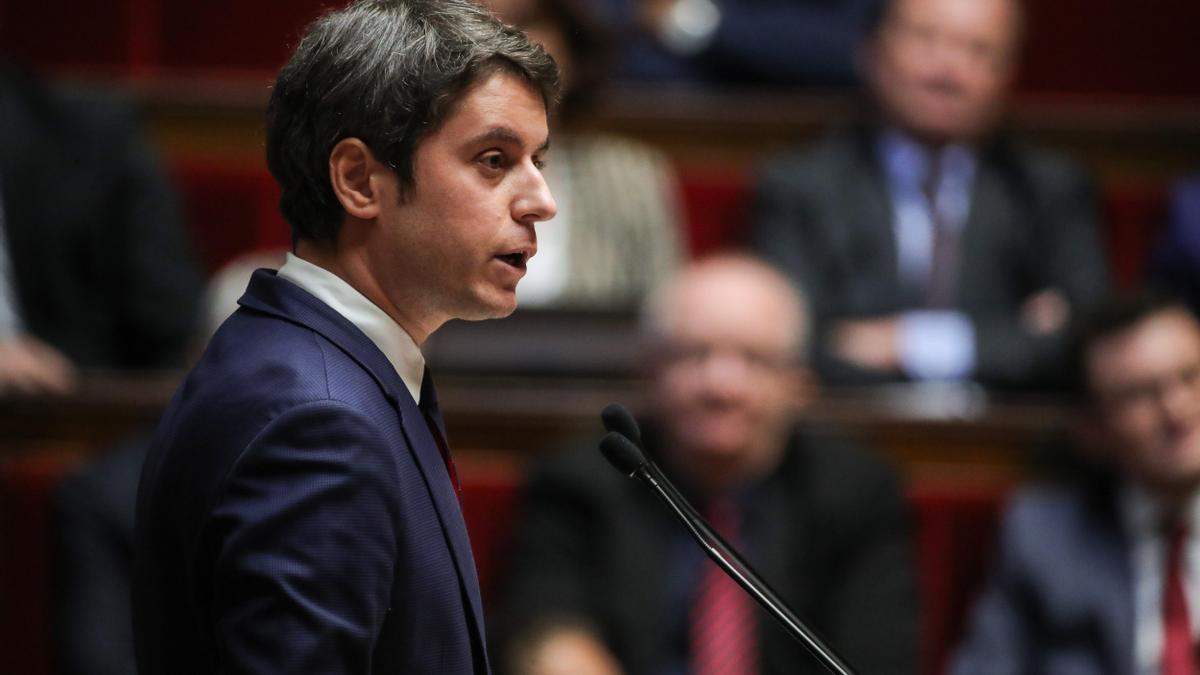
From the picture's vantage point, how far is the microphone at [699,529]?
0.60 metres

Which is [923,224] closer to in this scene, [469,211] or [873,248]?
[873,248]

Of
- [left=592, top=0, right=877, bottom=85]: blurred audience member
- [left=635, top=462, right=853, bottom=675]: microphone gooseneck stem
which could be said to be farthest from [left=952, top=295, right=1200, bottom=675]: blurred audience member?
[left=635, top=462, right=853, bottom=675]: microphone gooseneck stem

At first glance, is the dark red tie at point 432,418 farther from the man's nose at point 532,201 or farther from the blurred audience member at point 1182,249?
the blurred audience member at point 1182,249

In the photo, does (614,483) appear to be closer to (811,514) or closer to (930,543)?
(811,514)

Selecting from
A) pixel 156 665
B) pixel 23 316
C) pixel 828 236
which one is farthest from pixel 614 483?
pixel 156 665

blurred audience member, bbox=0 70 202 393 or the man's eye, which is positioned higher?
blurred audience member, bbox=0 70 202 393

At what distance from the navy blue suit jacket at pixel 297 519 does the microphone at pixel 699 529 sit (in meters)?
0.07

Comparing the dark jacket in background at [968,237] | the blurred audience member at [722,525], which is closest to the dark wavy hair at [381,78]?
the blurred audience member at [722,525]

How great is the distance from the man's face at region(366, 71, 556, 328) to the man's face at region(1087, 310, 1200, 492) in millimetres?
1002

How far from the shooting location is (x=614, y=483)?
1429 mm

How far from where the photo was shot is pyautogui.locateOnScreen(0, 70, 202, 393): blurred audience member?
1.73 meters

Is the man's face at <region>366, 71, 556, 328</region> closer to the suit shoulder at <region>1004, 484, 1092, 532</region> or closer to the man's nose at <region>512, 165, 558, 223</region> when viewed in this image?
the man's nose at <region>512, 165, 558, 223</region>

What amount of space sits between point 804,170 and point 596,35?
10.6 inches

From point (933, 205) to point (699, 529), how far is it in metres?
1.26
